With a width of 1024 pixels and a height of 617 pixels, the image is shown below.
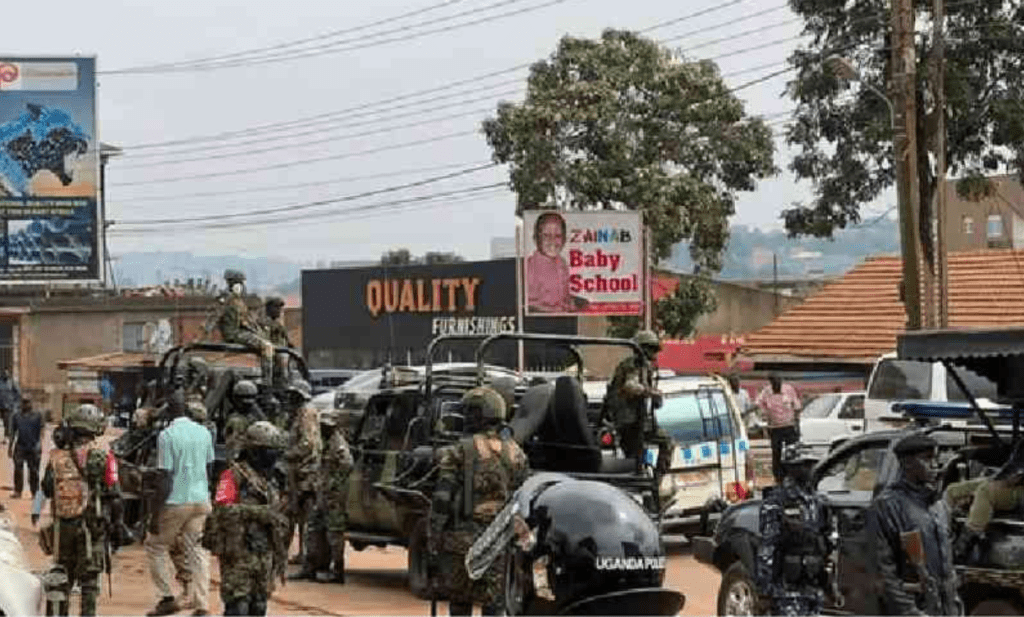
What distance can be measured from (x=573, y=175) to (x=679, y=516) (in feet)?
68.4

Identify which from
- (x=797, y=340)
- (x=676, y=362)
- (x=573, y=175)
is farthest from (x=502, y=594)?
(x=676, y=362)

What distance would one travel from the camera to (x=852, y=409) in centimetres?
2884

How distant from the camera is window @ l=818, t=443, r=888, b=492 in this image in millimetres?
11719

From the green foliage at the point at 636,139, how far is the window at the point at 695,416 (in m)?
19.6

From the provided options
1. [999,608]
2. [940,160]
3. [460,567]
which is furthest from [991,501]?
[940,160]

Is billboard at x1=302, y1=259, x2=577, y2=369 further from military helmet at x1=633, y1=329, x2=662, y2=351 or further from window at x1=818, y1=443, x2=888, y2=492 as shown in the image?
window at x1=818, y1=443, x2=888, y2=492

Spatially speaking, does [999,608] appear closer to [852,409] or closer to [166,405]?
[166,405]

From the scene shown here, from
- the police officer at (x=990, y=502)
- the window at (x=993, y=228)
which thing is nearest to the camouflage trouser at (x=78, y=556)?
the police officer at (x=990, y=502)

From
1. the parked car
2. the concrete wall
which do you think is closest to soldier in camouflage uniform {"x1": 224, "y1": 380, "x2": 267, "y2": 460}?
the parked car

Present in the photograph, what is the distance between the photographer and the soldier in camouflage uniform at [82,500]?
42.5 feet

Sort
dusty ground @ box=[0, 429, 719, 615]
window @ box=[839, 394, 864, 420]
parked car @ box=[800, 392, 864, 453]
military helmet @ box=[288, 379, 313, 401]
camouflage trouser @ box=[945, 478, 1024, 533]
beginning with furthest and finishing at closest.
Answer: window @ box=[839, 394, 864, 420]
parked car @ box=[800, 392, 864, 453]
military helmet @ box=[288, 379, 313, 401]
dusty ground @ box=[0, 429, 719, 615]
camouflage trouser @ box=[945, 478, 1024, 533]

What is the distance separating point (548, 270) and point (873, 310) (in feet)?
28.0

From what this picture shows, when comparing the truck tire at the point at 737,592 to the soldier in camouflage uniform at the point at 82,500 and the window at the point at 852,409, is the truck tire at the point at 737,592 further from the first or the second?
the window at the point at 852,409

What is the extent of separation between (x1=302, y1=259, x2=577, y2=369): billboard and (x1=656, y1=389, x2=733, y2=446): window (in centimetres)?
2377
